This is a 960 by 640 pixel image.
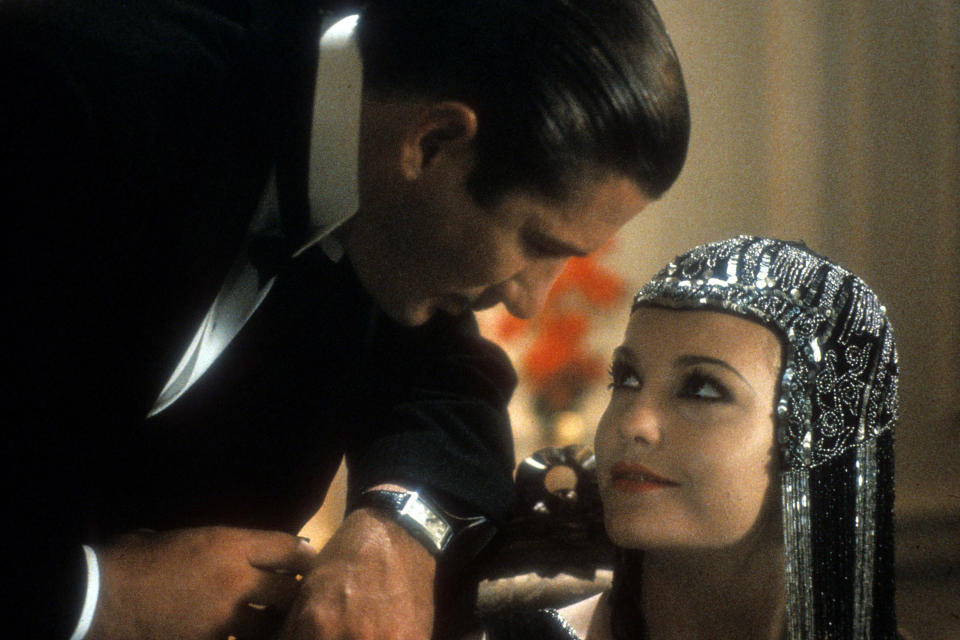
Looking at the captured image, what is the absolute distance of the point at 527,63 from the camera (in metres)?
0.86

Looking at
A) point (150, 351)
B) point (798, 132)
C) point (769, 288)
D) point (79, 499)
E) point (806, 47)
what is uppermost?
point (806, 47)

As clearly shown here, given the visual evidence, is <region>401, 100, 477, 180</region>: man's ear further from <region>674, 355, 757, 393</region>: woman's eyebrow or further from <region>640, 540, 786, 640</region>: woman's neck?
<region>640, 540, 786, 640</region>: woman's neck

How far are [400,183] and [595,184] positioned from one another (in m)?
0.20

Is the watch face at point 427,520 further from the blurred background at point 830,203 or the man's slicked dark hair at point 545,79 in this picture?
the man's slicked dark hair at point 545,79

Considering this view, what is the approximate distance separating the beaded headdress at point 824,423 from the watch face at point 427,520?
31 centimetres

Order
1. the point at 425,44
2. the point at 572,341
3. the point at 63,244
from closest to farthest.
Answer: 1. the point at 63,244
2. the point at 425,44
3. the point at 572,341

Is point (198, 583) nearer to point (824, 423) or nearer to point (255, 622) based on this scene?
point (255, 622)

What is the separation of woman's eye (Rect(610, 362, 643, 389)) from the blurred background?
16 cm

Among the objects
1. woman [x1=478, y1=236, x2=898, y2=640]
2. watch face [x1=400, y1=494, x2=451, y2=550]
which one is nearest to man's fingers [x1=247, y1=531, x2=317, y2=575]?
watch face [x1=400, y1=494, x2=451, y2=550]

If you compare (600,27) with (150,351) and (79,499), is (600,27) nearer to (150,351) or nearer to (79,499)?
(150,351)

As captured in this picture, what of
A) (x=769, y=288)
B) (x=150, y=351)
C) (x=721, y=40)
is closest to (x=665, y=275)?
(x=769, y=288)

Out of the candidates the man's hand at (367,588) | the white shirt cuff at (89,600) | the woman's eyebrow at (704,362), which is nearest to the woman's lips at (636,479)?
the woman's eyebrow at (704,362)

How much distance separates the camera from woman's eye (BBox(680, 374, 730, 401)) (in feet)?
2.85

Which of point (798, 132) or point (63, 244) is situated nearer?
point (63, 244)
